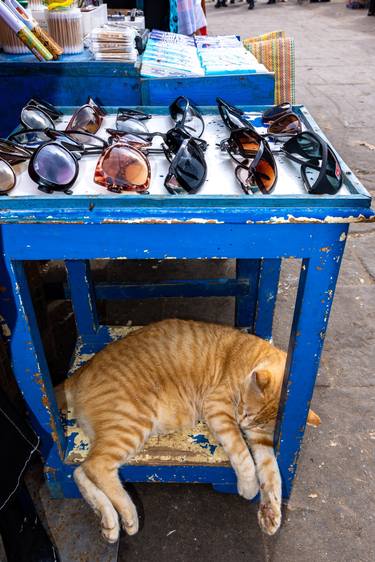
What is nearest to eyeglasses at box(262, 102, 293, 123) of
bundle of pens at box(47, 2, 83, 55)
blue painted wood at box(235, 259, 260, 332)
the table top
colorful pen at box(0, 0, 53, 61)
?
the table top

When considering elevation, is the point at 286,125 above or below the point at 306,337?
above

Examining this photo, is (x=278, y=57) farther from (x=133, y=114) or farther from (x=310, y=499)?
(x=310, y=499)

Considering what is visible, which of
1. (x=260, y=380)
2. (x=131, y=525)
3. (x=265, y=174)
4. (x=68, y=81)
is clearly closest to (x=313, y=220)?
(x=265, y=174)

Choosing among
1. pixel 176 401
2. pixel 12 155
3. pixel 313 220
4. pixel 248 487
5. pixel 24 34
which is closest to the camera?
pixel 313 220

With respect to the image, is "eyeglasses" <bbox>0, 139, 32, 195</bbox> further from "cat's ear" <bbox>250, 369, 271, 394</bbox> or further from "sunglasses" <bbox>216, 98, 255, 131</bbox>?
"cat's ear" <bbox>250, 369, 271, 394</bbox>

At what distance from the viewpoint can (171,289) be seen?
2426 millimetres

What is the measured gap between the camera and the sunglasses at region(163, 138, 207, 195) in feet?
3.97

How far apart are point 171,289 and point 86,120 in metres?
1.04

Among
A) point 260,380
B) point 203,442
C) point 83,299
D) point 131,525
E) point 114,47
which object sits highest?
point 114,47

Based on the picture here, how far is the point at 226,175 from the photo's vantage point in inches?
52.2

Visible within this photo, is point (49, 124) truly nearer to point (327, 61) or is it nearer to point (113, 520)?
point (113, 520)

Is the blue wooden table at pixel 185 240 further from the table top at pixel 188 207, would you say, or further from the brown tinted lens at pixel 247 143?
the brown tinted lens at pixel 247 143

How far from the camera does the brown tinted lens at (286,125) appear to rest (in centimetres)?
155

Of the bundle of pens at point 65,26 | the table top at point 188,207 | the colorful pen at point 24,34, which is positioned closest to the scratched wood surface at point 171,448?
the table top at point 188,207
